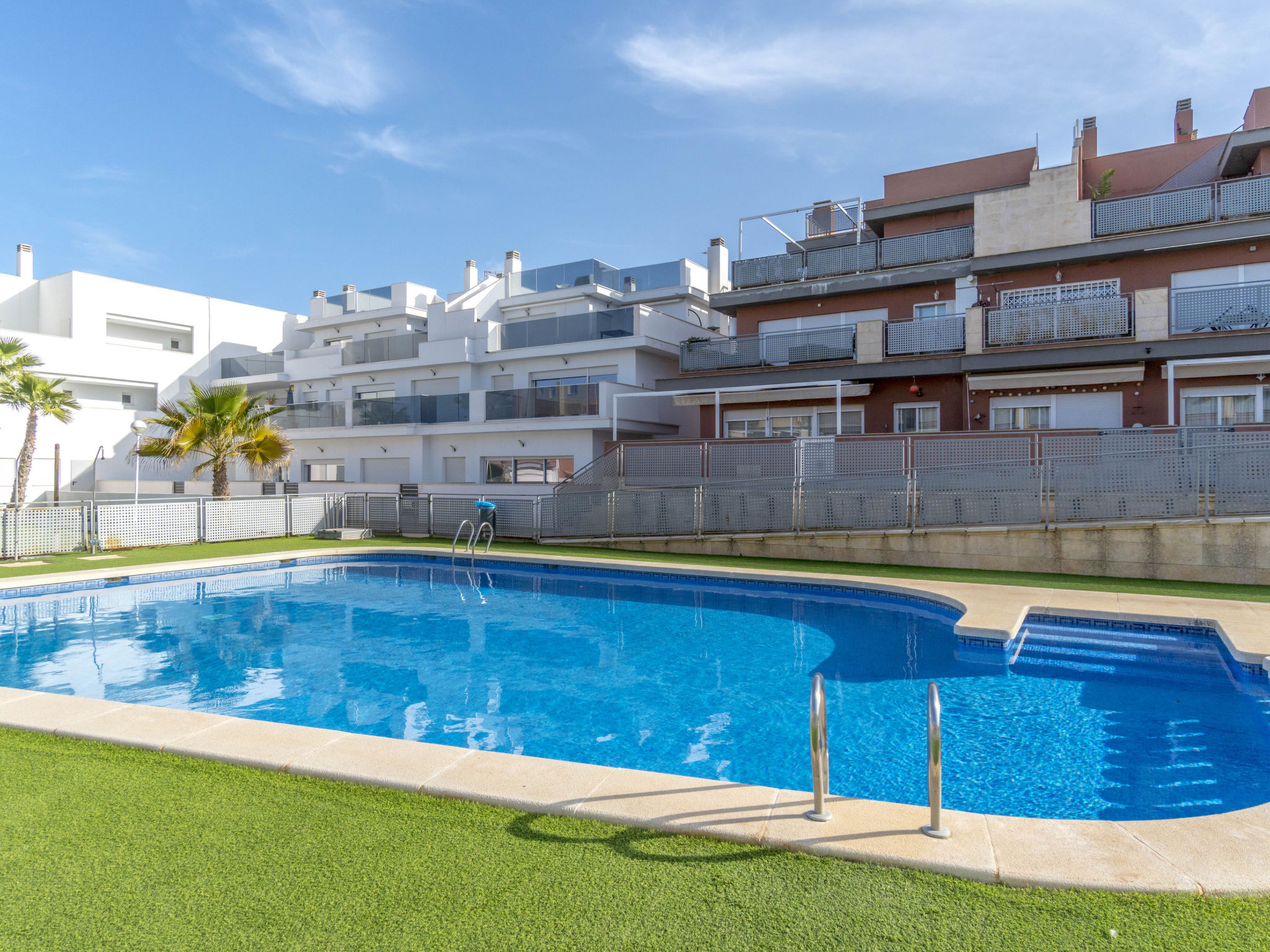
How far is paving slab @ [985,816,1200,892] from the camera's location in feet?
10.4

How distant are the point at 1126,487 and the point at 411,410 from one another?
23285 mm

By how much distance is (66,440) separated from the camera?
31.9 metres

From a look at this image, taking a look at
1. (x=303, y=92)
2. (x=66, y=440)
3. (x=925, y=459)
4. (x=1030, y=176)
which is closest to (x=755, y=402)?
(x=925, y=459)

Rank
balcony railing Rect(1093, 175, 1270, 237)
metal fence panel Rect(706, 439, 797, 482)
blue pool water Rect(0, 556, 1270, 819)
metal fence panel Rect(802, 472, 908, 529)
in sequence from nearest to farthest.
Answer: blue pool water Rect(0, 556, 1270, 819) < metal fence panel Rect(802, 472, 908, 529) < balcony railing Rect(1093, 175, 1270, 237) < metal fence panel Rect(706, 439, 797, 482)

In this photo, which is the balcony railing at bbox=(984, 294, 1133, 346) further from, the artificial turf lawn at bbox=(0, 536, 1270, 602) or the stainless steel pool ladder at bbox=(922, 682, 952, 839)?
the stainless steel pool ladder at bbox=(922, 682, 952, 839)

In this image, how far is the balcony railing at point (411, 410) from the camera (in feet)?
88.6

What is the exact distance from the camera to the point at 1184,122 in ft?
72.1

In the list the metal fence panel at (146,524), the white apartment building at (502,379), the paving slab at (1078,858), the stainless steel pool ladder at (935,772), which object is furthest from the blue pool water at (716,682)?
the white apartment building at (502,379)

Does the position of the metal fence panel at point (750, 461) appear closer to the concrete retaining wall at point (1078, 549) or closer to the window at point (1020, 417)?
the concrete retaining wall at point (1078, 549)

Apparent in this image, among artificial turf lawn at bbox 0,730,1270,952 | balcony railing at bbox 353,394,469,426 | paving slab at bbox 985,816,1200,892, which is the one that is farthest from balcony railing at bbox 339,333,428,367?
paving slab at bbox 985,816,1200,892

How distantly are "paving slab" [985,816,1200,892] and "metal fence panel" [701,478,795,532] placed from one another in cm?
1246

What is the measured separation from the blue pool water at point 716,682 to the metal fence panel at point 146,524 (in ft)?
17.0

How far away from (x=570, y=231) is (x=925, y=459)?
24007 millimetres

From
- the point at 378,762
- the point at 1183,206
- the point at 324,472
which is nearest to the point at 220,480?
the point at 324,472
